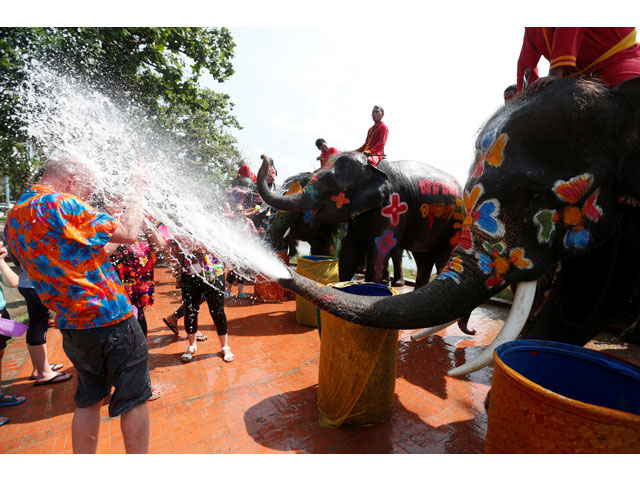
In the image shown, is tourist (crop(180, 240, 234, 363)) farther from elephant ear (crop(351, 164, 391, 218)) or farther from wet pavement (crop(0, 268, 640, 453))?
elephant ear (crop(351, 164, 391, 218))

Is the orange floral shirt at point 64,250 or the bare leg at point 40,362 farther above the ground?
the orange floral shirt at point 64,250

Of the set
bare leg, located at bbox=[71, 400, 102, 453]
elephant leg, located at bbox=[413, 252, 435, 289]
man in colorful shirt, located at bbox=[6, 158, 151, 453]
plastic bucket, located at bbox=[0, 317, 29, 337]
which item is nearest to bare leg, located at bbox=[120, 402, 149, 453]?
man in colorful shirt, located at bbox=[6, 158, 151, 453]

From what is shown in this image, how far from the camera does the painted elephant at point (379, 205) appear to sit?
5.18m

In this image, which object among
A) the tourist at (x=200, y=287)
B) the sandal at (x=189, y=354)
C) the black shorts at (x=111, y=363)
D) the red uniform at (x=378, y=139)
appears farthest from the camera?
the red uniform at (x=378, y=139)

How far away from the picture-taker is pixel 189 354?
4289 millimetres

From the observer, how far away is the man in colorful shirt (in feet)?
6.15

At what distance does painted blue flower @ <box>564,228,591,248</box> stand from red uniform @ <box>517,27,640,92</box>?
118cm

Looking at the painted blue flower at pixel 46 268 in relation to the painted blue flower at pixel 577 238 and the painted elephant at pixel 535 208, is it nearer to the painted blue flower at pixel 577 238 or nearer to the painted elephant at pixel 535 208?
the painted elephant at pixel 535 208

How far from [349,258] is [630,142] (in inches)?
153

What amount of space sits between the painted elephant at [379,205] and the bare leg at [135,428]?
3.61 m

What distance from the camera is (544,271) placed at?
223 centimetres

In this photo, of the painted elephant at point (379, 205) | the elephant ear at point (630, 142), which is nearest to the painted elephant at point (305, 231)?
the painted elephant at point (379, 205)

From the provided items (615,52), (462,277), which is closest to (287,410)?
(462,277)

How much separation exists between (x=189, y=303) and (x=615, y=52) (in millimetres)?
4991
